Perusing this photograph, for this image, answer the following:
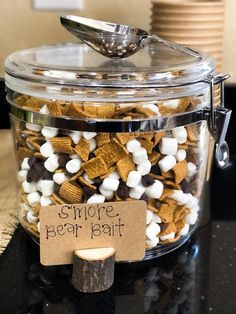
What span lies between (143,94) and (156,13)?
282 mm

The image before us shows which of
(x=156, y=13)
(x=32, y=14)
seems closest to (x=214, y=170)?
(x=156, y=13)

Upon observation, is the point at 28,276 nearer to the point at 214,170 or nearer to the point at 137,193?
the point at 137,193

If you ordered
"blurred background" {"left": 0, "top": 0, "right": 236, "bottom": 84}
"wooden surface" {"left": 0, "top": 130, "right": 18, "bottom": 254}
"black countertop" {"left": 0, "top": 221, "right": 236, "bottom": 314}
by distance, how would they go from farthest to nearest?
"blurred background" {"left": 0, "top": 0, "right": 236, "bottom": 84}
"wooden surface" {"left": 0, "top": 130, "right": 18, "bottom": 254}
"black countertop" {"left": 0, "top": 221, "right": 236, "bottom": 314}

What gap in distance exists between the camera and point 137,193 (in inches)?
22.8

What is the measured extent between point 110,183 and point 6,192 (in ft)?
0.97

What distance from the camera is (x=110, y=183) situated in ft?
1.86

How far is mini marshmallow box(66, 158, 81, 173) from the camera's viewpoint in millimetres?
568

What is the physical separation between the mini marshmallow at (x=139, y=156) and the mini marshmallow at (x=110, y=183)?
0.09 feet

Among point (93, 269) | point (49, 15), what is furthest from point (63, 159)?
point (49, 15)

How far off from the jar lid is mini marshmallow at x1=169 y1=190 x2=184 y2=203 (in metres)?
0.12

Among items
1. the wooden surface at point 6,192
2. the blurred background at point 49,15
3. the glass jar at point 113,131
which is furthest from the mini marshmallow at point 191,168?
the blurred background at point 49,15

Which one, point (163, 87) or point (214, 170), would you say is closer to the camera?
point (163, 87)

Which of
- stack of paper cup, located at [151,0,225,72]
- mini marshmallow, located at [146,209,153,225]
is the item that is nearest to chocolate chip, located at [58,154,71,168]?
mini marshmallow, located at [146,209,153,225]

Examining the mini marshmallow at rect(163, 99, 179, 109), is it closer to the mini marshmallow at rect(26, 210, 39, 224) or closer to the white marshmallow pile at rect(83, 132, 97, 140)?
the white marshmallow pile at rect(83, 132, 97, 140)
